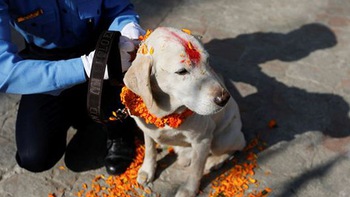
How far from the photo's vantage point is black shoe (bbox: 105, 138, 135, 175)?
3141 millimetres

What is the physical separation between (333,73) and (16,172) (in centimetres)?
294

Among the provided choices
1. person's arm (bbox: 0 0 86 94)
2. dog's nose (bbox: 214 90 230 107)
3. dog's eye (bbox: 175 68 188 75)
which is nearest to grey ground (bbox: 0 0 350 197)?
person's arm (bbox: 0 0 86 94)

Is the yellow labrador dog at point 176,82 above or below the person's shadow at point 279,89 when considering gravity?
above

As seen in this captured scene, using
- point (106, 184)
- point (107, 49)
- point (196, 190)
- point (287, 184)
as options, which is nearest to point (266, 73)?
point (287, 184)

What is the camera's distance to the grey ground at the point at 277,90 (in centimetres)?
314

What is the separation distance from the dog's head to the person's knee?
116 cm

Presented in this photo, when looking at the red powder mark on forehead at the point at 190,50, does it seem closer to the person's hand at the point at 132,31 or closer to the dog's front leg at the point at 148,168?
the person's hand at the point at 132,31

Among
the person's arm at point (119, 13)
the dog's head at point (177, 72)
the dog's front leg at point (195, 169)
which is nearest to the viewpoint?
the dog's head at point (177, 72)

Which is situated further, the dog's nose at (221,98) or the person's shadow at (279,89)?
the person's shadow at (279,89)

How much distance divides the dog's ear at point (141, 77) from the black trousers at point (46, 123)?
0.94m

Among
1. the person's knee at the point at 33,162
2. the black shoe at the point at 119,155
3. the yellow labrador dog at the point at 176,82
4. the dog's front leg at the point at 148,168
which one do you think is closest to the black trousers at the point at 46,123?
the person's knee at the point at 33,162

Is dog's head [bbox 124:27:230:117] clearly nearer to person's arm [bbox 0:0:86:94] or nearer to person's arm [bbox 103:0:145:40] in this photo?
person's arm [bbox 0:0:86:94]

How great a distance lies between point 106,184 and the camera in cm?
311

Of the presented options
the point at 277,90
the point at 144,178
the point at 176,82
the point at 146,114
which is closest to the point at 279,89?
the point at 277,90
